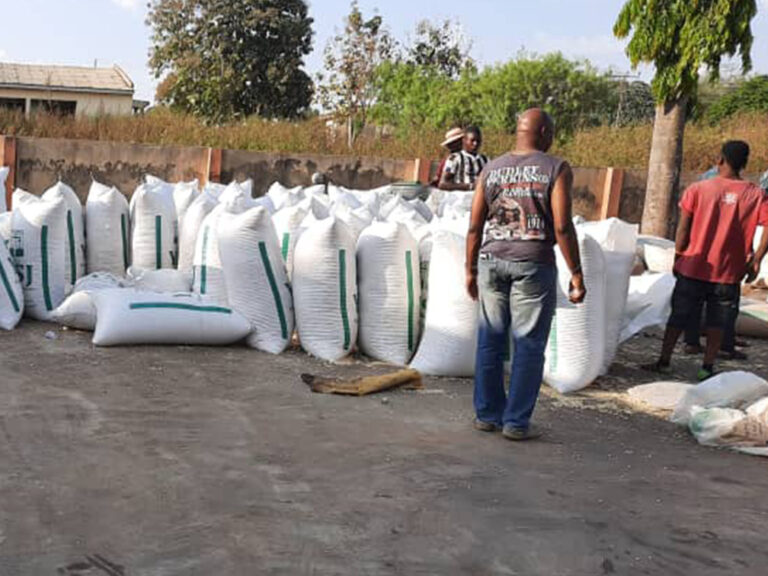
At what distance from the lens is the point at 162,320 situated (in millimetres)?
4945

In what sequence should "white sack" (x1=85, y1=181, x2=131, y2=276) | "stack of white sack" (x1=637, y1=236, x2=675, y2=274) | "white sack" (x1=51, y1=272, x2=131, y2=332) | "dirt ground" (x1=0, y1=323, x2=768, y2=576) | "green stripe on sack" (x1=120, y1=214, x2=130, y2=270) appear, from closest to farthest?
"dirt ground" (x1=0, y1=323, x2=768, y2=576) < "white sack" (x1=51, y1=272, x2=131, y2=332) < "white sack" (x1=85, y1=181, x2=131, y2=276) < "green stripe on sack" (x1=120, y1=214, x2=130, y2=270) < "stack of white sack" (x1=637, y1=236, x2=675, y2=274)

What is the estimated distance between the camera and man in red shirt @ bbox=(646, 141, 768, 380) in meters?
5.09

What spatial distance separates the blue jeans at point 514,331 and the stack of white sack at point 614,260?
1.22 meters

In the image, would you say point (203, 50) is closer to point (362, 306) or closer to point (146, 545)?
point (362, 306)

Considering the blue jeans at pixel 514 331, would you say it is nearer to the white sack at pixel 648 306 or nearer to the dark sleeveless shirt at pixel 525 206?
the dark sleeveless shirt at pixel 525 206

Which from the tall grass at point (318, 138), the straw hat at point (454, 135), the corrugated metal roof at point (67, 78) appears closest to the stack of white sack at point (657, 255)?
the straw hat at point (454, 135)

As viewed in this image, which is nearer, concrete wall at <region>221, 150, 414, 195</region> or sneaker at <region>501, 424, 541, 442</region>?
sneaker at <region>501, 424, 541, 442</region>

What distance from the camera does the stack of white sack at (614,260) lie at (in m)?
4.89

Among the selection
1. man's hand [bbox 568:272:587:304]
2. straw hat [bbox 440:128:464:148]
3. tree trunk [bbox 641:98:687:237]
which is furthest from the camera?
tree trunk [bbox 641:98:687:237]

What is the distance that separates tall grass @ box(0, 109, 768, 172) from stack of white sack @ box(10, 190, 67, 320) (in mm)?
7218

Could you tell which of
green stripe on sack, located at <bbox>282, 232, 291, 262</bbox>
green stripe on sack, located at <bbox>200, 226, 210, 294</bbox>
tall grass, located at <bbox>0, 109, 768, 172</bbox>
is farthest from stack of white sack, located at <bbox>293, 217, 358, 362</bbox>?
tall grass, located at <bbox>0, 109, 768, 172</bbox>

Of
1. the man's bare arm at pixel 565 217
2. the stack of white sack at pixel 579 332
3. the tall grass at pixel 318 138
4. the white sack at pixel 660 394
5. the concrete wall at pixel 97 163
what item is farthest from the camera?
the tall grass at pixel 318 138

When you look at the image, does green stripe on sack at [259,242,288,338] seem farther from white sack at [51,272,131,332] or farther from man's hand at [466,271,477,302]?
man's hand at [466,271,477,302]

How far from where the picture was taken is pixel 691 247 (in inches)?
207
